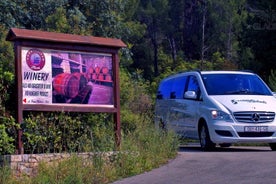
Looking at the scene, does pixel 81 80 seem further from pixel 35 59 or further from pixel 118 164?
pixel 118 164

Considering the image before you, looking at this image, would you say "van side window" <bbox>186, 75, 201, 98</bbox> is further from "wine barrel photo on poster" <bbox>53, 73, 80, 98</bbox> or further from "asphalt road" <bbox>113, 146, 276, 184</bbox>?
"wine barrel photo on poster" <bbox>53, 73, 80, 98</bbox>

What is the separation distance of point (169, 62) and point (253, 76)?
3136cm

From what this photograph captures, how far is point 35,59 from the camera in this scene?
42.4ft

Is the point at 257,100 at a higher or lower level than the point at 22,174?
higher

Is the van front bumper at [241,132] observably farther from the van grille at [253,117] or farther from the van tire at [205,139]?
the van tire at [205,139]

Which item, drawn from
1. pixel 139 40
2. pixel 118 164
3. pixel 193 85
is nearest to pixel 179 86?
pixel 193 85

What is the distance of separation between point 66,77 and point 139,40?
36.4m

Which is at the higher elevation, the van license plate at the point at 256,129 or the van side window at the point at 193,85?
the van side window at the point at 193,85

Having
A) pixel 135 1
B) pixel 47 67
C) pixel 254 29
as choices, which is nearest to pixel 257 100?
pixel 47 67

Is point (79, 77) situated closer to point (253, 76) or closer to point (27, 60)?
point (27, 60)

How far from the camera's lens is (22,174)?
1188cm

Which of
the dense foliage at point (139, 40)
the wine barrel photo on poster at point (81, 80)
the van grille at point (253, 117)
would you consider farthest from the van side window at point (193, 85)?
the wine barrel photo on poster at point (81, 80)

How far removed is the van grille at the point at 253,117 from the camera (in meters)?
15.6

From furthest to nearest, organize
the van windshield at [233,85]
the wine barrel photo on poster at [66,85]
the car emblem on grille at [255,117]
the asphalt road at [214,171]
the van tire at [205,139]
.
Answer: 1. the van windshield at [233,85]
2. the van tire at [205,139]
3. the car emblem on grille at [255,117]
4. the wine barrel photo on poster at [66,85]
5. the asphalt road at [214,171]
